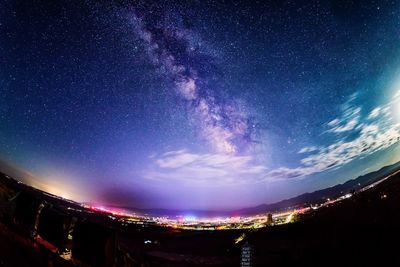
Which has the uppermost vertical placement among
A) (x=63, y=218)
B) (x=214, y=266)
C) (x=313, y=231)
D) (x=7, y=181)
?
(x=7, y=181)

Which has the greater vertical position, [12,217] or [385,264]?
[12,217]

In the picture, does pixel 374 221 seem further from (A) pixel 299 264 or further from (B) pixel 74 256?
(B) pixel 74 256

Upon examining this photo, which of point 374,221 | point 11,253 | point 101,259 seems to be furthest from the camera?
point 374,221

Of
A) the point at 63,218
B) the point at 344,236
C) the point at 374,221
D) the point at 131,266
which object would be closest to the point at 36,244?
the point at 63,218

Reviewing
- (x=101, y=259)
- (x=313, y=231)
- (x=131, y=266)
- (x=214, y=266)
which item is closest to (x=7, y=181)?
(x=101, y=259)

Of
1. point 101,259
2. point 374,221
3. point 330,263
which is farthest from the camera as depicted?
point 374,221

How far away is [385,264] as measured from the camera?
43.8 feet

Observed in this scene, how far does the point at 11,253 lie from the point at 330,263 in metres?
15.7

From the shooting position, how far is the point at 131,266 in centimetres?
616

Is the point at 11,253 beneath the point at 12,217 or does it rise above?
beneath

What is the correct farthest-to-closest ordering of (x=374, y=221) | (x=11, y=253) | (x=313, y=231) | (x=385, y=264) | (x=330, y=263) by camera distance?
(x=313, y=231) < (x=374, y=221) < (x=330, y=263) < (x=385, y=264) < (x=11, y=253)

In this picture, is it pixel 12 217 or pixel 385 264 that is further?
pixel 385 264

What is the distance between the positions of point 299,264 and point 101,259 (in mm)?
13773

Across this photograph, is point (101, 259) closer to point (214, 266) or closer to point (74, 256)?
point (74, 256)
